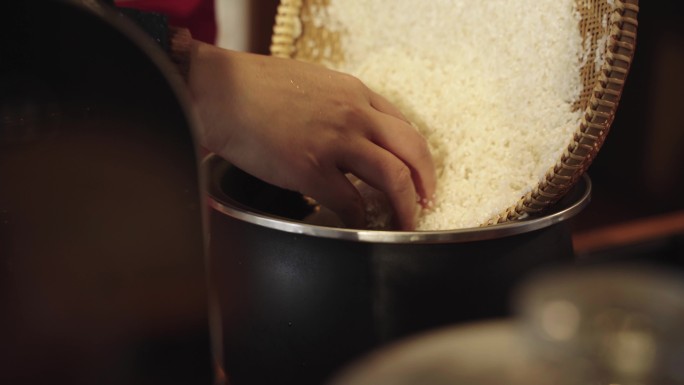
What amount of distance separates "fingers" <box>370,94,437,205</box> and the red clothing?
47 centimetres

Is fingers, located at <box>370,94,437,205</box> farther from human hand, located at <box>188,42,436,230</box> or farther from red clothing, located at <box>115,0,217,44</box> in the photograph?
red clothing, located at <box>115,0,217,44</box>

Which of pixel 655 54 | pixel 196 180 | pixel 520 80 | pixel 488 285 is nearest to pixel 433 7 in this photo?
pixel 520 80

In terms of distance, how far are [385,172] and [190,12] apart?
1.92 ft

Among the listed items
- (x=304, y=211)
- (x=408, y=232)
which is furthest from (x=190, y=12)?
(x=408, y=232)

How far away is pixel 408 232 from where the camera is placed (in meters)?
0.60

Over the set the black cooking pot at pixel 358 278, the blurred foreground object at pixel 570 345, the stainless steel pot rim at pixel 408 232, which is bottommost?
the black cooking pot at pixel 358 278

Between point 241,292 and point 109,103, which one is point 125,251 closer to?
point 109,103

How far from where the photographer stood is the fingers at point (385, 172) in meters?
0.67

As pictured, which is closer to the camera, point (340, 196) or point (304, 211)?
point (340, 196)

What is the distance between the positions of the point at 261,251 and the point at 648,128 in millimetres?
1996

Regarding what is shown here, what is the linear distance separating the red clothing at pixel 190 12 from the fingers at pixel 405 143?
1.53 feet

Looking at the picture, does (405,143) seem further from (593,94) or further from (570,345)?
(570,345)

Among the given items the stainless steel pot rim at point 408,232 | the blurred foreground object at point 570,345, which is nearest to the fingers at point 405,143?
the stainless steel pot rim at point 408,232

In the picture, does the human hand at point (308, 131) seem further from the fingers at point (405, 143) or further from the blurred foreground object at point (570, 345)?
the blurred foreground object at point (570, 345)
